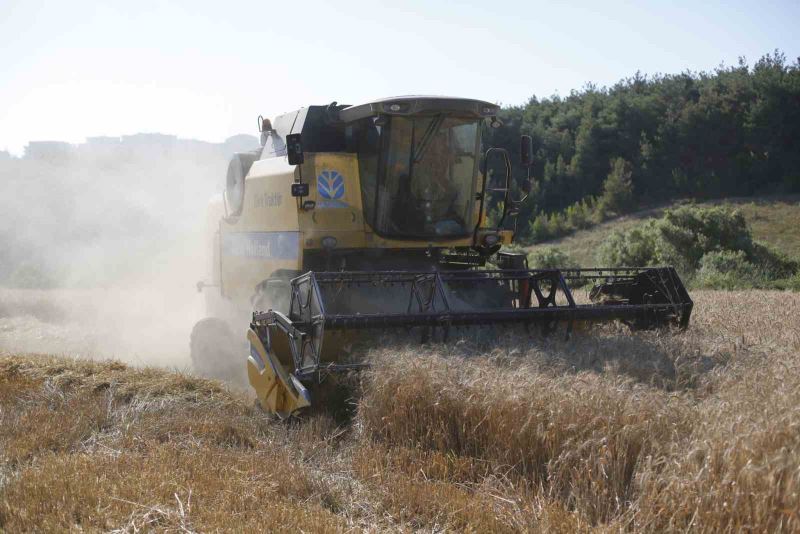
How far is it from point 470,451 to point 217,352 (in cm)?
455

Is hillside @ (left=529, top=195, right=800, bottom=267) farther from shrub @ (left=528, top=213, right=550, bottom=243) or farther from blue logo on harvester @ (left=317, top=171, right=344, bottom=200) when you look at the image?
blue logo on harvester @ (left=317, top=171, right=344, bottom=200)

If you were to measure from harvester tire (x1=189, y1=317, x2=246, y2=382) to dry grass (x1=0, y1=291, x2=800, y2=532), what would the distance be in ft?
7.18

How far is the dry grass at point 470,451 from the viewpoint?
10.1 ft

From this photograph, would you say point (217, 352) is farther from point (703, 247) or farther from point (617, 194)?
point (617, 194)

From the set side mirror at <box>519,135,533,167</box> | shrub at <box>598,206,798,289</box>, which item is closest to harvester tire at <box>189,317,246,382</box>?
side mirror at <box>519,135,533,167</box>

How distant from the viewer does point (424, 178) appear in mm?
7039

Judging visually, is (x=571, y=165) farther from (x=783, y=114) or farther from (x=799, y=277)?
(x=799, y=277)

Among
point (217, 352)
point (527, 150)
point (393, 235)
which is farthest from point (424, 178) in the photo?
point (217, 352)

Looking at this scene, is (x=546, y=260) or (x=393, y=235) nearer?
(x=393, y=235)

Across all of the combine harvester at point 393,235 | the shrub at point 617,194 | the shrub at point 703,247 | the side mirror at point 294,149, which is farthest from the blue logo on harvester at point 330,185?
the shrub at point 617,194

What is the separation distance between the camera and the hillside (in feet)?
79.1

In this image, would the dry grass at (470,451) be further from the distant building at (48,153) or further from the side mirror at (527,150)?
the distant building at (48,153)

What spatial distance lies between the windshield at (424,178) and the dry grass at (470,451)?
1.85 m

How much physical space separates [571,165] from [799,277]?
22290 mm
